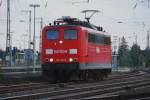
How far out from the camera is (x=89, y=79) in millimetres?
33844

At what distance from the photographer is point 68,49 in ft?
97.5

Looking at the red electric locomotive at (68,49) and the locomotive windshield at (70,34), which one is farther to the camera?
the locomotive windshield at (70,34)

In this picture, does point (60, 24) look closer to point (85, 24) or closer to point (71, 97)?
point (85, 24)

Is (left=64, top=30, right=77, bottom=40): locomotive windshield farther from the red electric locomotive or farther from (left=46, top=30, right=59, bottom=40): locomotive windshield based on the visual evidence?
(left=46, top=30, right=59, bottom=40): locomotive windshield

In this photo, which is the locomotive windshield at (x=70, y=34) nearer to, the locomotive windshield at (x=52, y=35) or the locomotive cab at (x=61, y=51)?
the locomotive cab at (x=61, y=51)

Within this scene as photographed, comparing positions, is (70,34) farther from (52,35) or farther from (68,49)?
(52,35)

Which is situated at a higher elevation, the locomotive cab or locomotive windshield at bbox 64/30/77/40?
locomotive windshield at bbox 64/30/77/40

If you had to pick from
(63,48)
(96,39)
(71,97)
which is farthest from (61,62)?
(71,97)

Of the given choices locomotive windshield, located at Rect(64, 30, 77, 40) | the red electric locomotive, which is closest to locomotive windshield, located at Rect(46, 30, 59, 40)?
the red electric locomotive

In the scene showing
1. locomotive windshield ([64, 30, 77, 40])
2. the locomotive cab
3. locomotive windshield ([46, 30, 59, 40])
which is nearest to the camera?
the locomotive cab

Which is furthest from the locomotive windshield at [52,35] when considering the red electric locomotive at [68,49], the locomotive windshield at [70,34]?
the locomotive windshield at [70,34]

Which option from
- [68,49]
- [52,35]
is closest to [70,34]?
[68,49]

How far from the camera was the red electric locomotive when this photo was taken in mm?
29500

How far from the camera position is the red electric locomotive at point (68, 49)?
96.8ft
